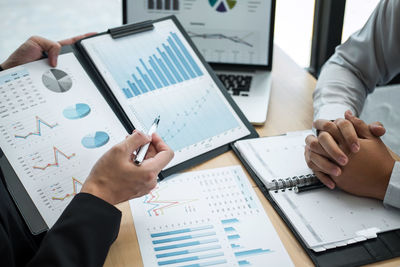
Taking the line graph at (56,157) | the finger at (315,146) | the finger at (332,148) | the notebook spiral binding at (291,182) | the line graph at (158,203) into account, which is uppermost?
the line graph at (56,157)

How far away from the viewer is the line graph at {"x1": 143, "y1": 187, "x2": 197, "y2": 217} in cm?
93

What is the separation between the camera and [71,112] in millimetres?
985

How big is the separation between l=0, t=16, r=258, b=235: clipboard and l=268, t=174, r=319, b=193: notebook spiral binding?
19cm

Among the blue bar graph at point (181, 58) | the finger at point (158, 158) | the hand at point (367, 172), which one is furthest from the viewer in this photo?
the blue bar graph at point (181, 58)

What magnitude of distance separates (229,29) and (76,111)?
0.72 m

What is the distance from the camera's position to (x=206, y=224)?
89cm

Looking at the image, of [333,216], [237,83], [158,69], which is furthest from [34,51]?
[333,216]

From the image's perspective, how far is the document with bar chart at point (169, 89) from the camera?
42.2 inches

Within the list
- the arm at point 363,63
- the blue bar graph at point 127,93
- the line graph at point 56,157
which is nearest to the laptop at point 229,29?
the arm at point 363,63

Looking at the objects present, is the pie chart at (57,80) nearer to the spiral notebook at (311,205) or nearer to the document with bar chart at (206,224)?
the document with bar chart at (206,224)

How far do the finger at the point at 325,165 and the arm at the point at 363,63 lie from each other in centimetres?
29

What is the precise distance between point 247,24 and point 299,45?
4.17 feet

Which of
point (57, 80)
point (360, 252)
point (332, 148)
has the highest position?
point (57, 80)

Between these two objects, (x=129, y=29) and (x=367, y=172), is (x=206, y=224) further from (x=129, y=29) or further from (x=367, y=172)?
(x=129, y=29)
